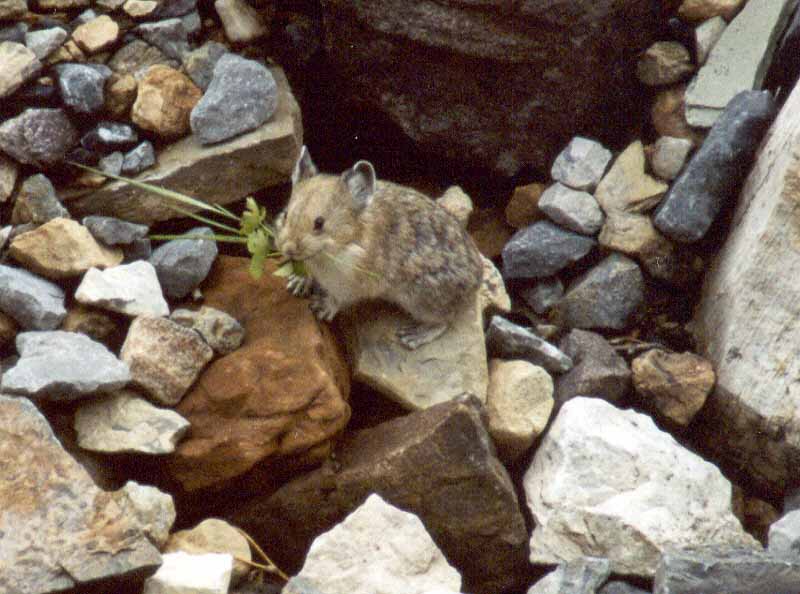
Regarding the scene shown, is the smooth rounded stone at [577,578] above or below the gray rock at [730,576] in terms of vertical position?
below

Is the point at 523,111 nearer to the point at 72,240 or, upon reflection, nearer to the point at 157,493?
the point at 72,240

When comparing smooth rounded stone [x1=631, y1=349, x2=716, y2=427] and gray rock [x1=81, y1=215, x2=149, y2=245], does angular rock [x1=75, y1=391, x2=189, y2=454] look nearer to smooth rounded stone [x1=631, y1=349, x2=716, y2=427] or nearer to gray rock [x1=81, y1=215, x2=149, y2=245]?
gray rock [x1=81, y1=215, x2=149, y2=245]

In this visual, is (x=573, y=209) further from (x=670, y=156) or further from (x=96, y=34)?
(x=96, y=34)

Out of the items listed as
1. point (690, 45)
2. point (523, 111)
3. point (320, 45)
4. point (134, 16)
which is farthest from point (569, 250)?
point (134, 16)

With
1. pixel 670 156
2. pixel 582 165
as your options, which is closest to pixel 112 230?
pixel 582 165

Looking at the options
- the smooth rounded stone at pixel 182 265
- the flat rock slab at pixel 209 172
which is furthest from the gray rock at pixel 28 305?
the flat rock slab at pixel 209 172

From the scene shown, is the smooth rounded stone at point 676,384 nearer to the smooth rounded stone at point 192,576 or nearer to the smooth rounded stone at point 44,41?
the smooth rounded stone at point 192,576

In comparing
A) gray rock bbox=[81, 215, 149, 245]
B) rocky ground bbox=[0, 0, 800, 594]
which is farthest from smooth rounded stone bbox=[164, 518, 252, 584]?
gray rock bbox=[81, 215, 149, 245]
